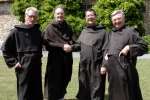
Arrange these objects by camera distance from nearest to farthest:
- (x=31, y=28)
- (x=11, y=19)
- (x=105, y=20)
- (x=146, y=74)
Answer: (x=31, y=28), (x=146, y=74), (x=105, y=20), (x=11, y=19)

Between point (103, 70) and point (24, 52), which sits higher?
point (24, 52)

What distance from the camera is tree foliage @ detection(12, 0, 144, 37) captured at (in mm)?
25922

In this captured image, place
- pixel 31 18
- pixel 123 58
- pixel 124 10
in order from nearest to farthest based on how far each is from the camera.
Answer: pixel 123 58 → pixel 31 18 → pixel 124 10

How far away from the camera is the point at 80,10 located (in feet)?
89.9

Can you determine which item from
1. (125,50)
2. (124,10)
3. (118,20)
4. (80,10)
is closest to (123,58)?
(125,50)

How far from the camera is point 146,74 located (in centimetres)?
1655

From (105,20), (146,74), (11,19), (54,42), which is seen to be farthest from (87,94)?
(11,19)

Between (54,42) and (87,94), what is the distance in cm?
127

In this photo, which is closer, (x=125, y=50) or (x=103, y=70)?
(x=125, y=50)

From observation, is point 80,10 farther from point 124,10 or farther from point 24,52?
point 24,52

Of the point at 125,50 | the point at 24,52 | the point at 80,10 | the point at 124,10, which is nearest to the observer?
the point at 125,50

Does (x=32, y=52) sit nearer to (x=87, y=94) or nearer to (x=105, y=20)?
(x=87, y=94)

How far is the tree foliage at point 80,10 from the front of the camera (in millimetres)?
25922

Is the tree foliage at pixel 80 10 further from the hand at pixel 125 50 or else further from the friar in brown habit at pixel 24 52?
the hand at pixel 125 50
